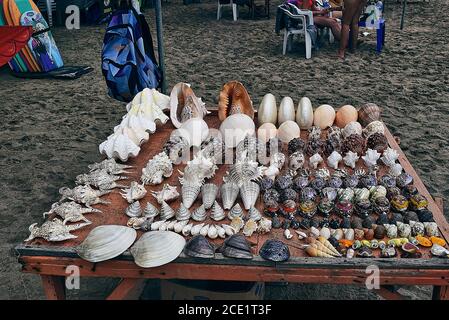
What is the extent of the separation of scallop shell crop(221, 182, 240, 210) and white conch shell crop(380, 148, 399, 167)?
2.73ft

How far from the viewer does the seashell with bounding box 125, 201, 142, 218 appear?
2.01m

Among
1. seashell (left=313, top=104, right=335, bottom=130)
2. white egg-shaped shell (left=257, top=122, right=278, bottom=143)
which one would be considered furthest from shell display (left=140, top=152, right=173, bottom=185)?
seashell (left=313, top=104, right=335, bottom=130)

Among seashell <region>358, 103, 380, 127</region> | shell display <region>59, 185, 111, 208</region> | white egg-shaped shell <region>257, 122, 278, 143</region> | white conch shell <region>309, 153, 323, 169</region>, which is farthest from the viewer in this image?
seashell <region>358, 103, 380, 127</region>

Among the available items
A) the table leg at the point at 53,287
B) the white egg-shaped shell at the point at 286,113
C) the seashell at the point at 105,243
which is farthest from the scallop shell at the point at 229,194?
the white egg-shaped shell at the point at 286,113

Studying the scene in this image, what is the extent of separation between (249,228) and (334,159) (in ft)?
2.44

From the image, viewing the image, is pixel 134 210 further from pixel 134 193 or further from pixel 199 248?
pixel 199 248

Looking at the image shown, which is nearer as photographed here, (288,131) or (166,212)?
(166,212)

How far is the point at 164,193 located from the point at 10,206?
1835 mm

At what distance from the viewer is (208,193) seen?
6.89 ft

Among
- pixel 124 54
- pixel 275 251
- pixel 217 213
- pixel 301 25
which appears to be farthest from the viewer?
pixel 301 25

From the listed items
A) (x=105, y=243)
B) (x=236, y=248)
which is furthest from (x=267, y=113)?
(x=105, y=243)

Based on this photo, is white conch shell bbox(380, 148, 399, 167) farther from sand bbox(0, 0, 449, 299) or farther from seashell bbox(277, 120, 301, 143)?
sand bbox(0, 0, 449, 299)

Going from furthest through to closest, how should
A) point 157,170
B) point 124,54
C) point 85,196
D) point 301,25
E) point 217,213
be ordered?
point 301,25 → point 124,54 → point 157,170 → point 85,196 → point 217,213

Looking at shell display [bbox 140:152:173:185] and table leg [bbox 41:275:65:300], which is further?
shell display [bbox 140:152:173:185]
